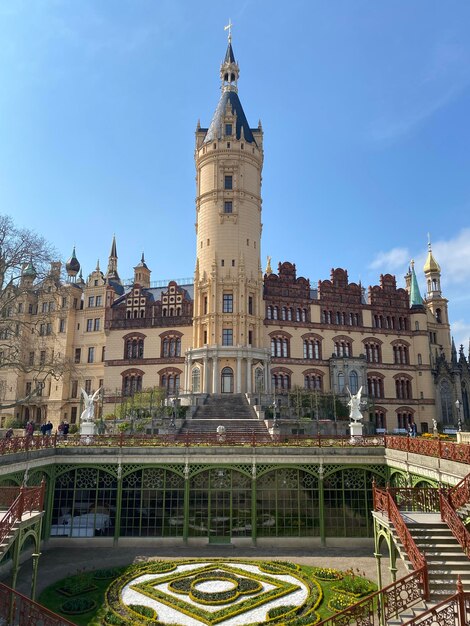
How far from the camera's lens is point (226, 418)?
4491cm

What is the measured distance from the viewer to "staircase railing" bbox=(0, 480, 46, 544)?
1519 centimetres

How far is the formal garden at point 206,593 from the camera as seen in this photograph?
1759cm

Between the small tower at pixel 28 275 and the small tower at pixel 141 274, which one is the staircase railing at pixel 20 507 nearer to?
the small tower at pixel 28 275

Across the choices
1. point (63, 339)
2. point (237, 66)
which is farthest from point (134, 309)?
point (237, 66)

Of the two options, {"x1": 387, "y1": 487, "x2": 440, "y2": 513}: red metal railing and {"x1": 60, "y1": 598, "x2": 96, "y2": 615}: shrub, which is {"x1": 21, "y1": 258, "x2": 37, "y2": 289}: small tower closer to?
{"x1": 60, "y1": 598, "x2": 96, "y2": 615}: shrub

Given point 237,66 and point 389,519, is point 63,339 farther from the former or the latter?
point 389,519

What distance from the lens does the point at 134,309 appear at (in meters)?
62.2

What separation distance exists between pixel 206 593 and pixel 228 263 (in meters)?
41.5

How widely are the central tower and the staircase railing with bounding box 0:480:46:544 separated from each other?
119ft

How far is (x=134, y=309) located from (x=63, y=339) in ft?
32.8

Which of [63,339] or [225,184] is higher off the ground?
[225,184]

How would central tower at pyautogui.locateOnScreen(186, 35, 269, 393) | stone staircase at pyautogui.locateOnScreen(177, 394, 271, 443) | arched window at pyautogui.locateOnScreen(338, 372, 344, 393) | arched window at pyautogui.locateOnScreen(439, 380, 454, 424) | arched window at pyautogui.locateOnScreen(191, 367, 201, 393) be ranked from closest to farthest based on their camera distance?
stone staircase at pyautogui.locateOnScreen(177, 394, 271, 443) < central tower at pyautogui.locateOnScreen(186, 35, 269, 393) < arched window at pyautogui.locateOnScreen(191, 367, 201, 393) < arched window at pyautogui.locateOnScreen(338, 372, 344, 393) < arched window at pyautogui.locateOnScreen(439, 380, 454, 424)

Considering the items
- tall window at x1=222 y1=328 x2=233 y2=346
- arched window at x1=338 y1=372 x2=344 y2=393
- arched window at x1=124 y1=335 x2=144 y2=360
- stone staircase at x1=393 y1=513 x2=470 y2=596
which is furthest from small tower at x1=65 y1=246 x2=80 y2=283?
stone staircase at x1=393 y1=513 x2=470 y2=596

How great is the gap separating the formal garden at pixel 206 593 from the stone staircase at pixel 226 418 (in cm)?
1107
